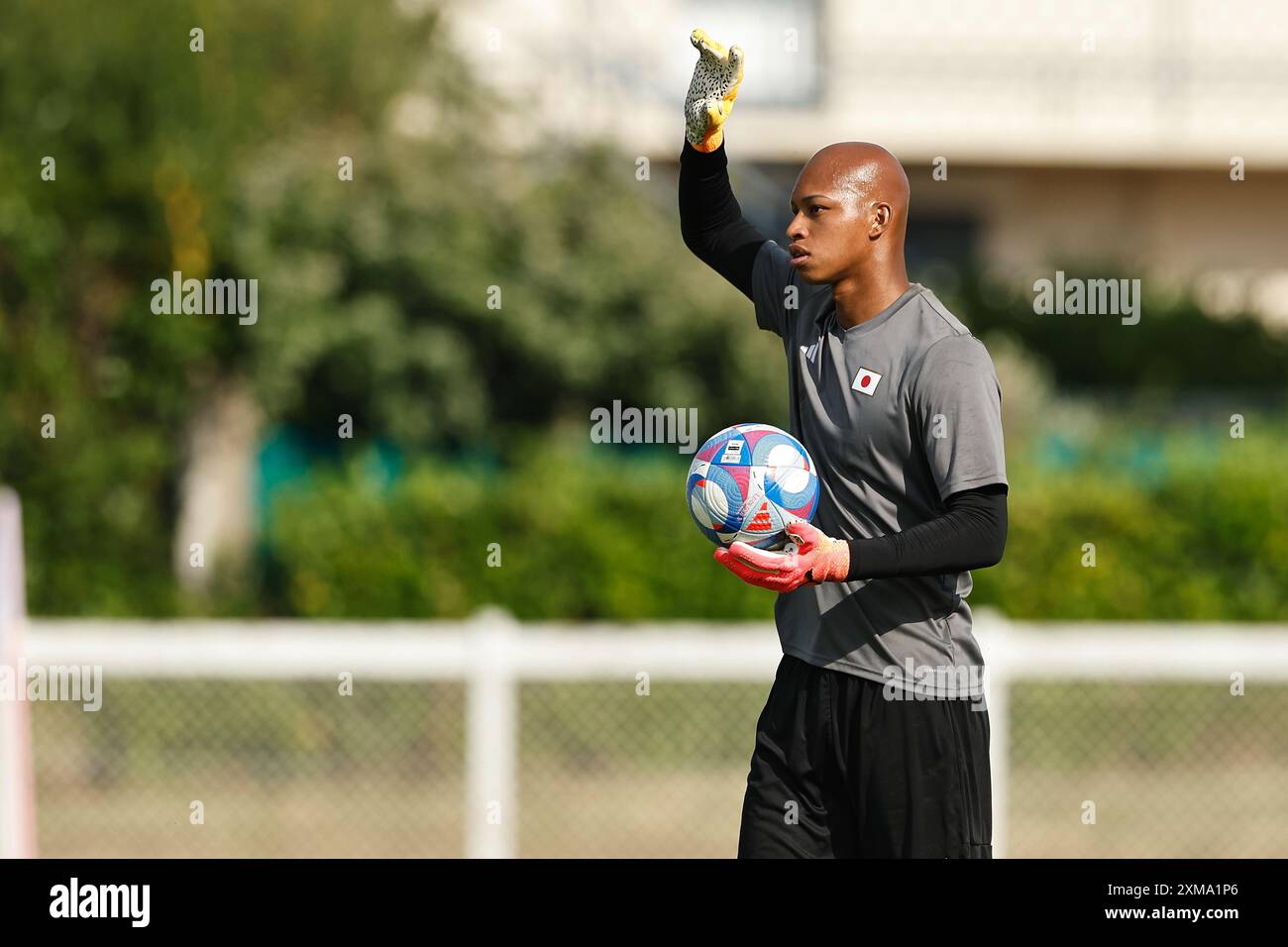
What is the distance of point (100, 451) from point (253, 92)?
2.59 m

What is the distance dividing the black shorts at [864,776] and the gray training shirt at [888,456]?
7 centimetres

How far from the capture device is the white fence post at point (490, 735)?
8352 millimetres

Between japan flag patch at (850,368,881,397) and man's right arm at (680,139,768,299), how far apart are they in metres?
0.53

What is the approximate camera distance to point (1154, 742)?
8688mm

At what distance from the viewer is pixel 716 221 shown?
14.2 ft

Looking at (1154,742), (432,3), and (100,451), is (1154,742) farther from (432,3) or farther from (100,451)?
(432,3)

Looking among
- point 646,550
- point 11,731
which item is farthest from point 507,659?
point 11,731

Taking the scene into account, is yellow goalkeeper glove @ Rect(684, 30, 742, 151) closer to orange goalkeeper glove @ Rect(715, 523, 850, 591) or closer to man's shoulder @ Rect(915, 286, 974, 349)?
man's shoulder @ Rect(915, 286, 974, 349)

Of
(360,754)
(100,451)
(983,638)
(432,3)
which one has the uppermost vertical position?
(432,3)

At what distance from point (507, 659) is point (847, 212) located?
4.99 m

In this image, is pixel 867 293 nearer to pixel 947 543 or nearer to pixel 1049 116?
pixel 947 543

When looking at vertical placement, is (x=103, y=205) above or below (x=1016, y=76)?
below

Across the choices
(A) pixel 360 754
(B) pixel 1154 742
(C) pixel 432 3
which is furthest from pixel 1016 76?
(A) pixel 360 754

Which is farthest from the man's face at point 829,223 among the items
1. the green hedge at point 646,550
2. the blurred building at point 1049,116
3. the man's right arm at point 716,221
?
the blurred building at point 1049,116
